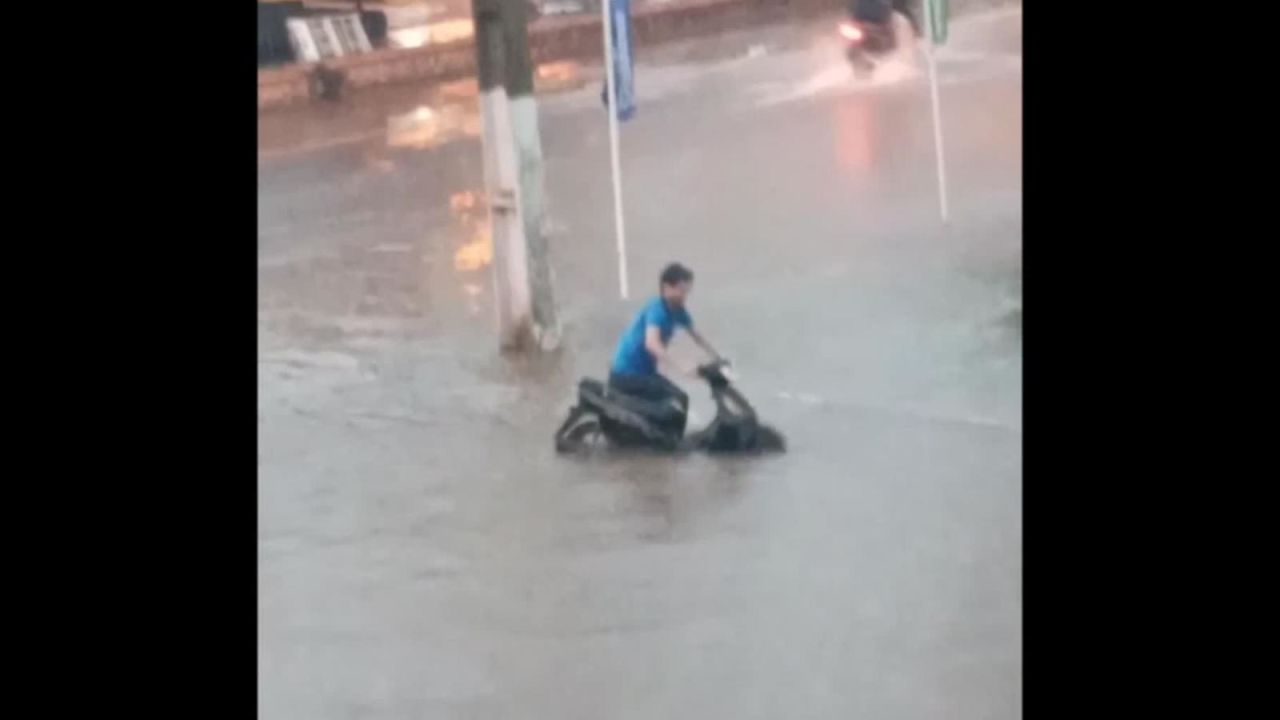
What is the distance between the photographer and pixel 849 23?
1.11 m

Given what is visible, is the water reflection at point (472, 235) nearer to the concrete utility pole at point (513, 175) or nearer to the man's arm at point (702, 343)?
the concrete utility pole at point (513, 175)

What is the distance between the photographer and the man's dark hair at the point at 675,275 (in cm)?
109

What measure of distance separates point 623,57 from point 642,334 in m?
0.17

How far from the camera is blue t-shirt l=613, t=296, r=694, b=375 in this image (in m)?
1.09

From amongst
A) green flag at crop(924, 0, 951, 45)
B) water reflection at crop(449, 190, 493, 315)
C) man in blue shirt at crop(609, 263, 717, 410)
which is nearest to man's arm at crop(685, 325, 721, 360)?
→ man in blue shirt at crop(609, 263, 717, 410)

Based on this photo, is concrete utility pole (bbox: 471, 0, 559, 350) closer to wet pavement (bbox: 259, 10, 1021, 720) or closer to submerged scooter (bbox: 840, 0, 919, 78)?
wet pavement (bbox: 259, 10, 1021, 720)

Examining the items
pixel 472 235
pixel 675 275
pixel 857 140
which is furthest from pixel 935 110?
pixel 472 235

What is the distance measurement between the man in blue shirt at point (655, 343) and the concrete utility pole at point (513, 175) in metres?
Result: 0.05

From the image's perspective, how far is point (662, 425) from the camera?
Result: 1.09 metres
